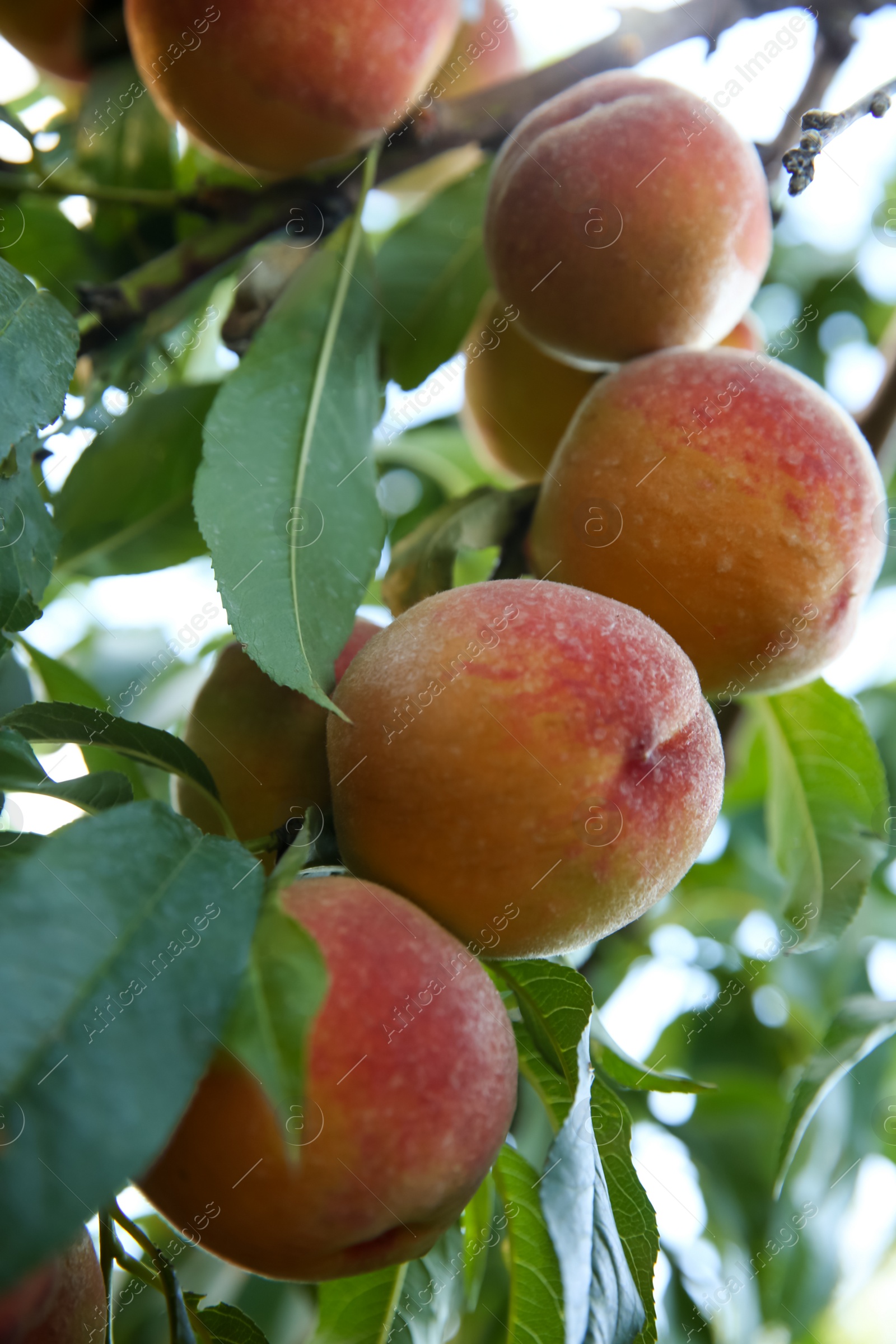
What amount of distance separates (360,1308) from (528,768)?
0.52 meters

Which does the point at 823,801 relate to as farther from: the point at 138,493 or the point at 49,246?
the point at 49,246

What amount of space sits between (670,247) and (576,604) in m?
0.43

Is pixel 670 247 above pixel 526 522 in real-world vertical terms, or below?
above

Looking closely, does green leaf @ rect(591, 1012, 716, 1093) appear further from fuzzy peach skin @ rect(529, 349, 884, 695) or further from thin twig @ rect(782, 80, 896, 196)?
thin twig @ rect(782, 80, 896, 196)

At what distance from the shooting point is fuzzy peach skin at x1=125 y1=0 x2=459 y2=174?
1.04m

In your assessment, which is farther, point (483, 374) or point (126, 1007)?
point (483, 374)

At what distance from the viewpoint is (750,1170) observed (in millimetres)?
1662

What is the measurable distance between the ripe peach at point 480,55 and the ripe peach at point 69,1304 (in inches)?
53.9

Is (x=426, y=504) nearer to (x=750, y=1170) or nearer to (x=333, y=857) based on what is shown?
(x=333, y=857)

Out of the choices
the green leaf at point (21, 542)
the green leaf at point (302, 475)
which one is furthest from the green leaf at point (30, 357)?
the green leaf at point (302, 475)

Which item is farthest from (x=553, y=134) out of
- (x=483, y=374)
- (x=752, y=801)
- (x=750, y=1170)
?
(x=750, y=1170)

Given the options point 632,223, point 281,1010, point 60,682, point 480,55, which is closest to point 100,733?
Result: point 281,1010

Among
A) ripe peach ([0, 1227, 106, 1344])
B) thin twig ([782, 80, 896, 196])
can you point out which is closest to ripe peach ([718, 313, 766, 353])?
thin twig ([782, 80, 896, 196])

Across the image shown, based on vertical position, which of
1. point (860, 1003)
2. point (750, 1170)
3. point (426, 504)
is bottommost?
point (750, 1170)
